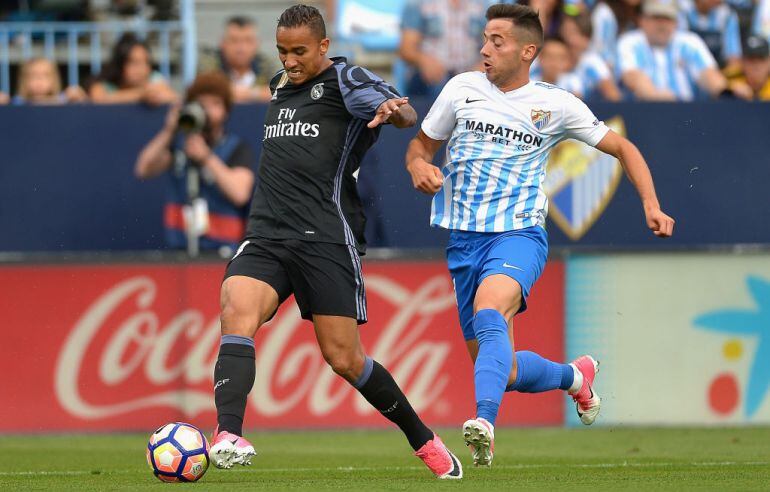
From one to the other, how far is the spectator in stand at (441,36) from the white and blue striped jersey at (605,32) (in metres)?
1.19

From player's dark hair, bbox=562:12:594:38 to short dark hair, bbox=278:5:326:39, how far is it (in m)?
7.17

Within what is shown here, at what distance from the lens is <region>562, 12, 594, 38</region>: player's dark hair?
14.0 m

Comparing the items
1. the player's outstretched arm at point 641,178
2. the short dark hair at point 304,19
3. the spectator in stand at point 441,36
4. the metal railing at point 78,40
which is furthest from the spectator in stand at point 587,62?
the short dark hair at point 304,19

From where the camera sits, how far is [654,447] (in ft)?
31.9

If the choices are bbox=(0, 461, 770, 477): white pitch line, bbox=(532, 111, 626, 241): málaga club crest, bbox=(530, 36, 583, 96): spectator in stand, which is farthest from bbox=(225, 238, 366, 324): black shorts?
bbox=(530, 36, 583, 96): spectator in stand

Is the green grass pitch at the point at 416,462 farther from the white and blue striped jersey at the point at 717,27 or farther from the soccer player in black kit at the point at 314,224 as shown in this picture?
the white and blue striped jersey at the point at 717,27

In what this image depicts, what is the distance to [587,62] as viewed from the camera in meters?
→ 13.8

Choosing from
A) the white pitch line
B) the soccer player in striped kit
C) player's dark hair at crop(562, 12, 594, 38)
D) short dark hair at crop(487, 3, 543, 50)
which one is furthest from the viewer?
player's dark hair at crop(562, 12, 594, 38)

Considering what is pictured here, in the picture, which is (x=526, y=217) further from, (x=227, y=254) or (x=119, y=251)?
(x=119, y=251)

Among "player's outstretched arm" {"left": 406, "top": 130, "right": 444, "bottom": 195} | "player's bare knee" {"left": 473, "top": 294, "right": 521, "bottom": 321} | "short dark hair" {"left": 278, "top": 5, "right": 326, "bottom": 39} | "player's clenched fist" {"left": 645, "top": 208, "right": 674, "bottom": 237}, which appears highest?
"short dark hair" {"left": 278, "top": 5, "right": 326, "bottom": 39}

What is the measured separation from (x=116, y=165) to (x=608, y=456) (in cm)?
538

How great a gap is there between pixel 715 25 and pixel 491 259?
8065mm

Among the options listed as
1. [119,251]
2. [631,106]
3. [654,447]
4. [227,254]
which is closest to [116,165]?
[119,251]

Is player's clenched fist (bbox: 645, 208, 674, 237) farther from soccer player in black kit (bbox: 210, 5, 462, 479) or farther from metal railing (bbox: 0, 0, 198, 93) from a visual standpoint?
metal railing (bbox: 0, 0, 198, 93)
